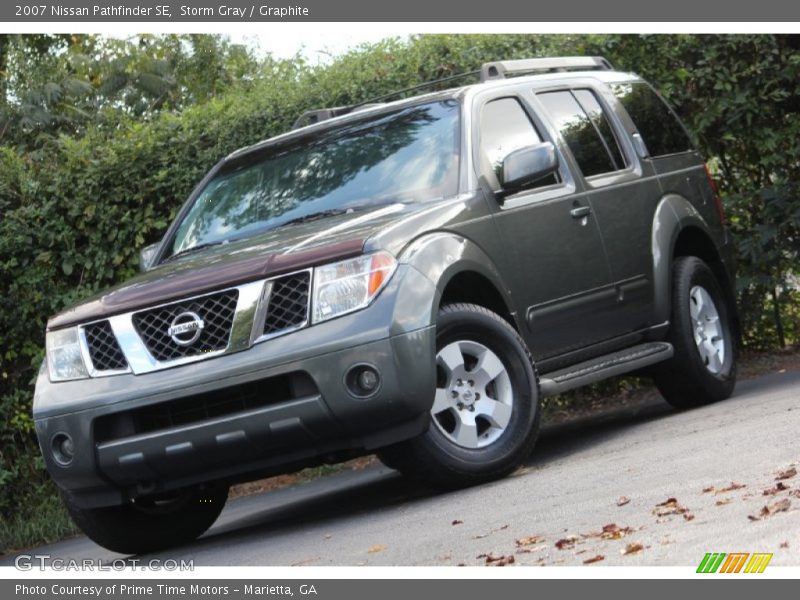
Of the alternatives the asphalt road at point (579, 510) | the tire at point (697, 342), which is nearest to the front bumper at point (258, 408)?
the asphalt road at point (579, 510)

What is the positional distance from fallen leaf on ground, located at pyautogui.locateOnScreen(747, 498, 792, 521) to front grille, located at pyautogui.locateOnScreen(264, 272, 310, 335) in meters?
2.24

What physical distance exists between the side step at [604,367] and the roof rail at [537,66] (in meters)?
1.72

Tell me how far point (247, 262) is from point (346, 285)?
0.48 metres

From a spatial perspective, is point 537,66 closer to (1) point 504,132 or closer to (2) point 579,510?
(1) point 504,132

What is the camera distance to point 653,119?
31.7 ft

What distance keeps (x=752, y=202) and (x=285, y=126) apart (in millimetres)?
3605

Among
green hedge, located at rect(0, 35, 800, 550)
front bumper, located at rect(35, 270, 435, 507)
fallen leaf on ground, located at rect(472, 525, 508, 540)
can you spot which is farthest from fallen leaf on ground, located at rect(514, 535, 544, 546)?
green hedge, located at rect(0, 35, 800, 550)

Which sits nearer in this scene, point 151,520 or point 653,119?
point 151,520

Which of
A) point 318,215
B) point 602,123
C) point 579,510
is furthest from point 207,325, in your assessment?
point 602,123

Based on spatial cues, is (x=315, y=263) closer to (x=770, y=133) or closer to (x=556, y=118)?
(x=556, y=118)

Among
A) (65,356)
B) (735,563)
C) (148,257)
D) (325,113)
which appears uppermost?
(325,113)

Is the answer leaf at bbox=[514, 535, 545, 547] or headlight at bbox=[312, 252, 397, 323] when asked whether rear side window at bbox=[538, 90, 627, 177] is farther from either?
leaf at bbox=[514, 535, 545, 547]

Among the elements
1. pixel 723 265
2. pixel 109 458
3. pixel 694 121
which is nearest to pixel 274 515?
pixel 109 458

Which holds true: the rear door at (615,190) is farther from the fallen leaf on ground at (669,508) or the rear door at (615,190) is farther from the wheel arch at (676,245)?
the fallen leaf on ground at (669,508)
